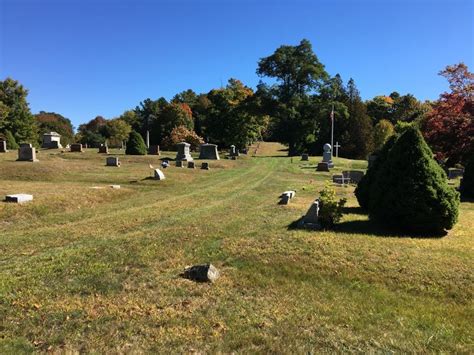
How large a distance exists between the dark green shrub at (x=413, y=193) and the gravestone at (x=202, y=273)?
5175mm

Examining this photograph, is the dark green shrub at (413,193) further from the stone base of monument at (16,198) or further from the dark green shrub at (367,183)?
the stone base of monument at (16,198)

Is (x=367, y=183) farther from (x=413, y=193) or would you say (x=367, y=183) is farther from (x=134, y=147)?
(x=134, y=147)

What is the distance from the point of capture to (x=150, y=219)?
39.0 ft

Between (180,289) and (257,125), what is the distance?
2379 inches

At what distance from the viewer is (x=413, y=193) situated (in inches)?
380

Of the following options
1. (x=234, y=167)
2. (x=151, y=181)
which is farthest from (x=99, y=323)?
(x=234, y=167)

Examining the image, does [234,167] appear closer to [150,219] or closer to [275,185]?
[275,185]

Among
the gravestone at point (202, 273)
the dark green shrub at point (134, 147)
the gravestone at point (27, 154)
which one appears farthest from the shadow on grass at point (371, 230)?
the dark green shrub at point (134, 147)

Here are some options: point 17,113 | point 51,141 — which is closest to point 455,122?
point 51,141

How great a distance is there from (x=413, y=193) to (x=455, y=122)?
57.8ft

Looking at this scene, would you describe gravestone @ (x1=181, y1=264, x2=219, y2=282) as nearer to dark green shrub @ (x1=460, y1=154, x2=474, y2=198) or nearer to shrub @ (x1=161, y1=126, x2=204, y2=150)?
dark green shrub @ (x1=460, y1=154, x2=474, y2=198)

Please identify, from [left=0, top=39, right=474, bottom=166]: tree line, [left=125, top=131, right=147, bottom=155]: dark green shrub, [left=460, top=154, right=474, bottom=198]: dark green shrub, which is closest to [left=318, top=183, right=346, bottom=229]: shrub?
[left=460, top=154, right=474, bottom=198]: dark green shrub

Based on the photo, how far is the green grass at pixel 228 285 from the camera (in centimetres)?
500

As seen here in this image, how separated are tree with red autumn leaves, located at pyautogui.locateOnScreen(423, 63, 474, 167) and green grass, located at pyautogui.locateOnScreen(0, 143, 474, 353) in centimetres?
1339
